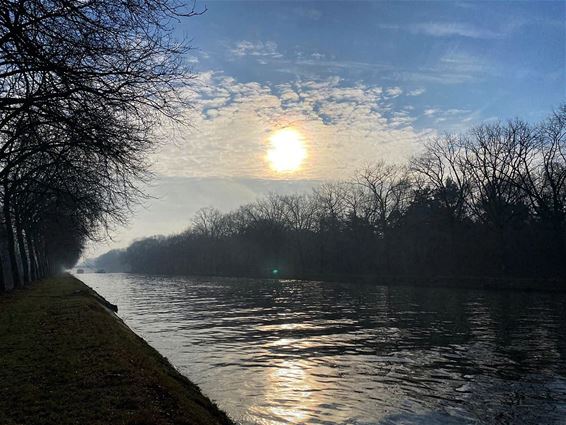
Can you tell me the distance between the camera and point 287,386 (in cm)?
1191

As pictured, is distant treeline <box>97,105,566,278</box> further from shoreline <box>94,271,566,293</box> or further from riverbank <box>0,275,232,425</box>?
riverbank <box>0,275,232,425</box>

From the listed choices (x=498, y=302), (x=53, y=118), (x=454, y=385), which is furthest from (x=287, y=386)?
(x=498, y=302)

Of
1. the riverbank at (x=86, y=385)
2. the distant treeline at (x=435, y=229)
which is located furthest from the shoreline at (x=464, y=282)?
the riverbank at (x=86, y=385)

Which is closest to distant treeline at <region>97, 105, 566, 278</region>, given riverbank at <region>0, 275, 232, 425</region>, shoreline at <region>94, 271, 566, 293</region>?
shoreline at <region>94, 271, 566, 293</region>

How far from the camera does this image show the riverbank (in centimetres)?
622

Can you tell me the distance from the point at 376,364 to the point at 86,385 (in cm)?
928

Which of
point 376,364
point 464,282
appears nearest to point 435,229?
point 464,282

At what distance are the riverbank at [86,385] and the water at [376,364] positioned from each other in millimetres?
2355

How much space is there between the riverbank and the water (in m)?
2.36

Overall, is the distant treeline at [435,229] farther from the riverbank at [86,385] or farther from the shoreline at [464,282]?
the riverbank at [86,385]

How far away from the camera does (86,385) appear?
7.58m

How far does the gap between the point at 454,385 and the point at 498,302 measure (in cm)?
2411

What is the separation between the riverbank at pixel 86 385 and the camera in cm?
622

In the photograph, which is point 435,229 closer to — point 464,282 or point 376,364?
point 464,282
